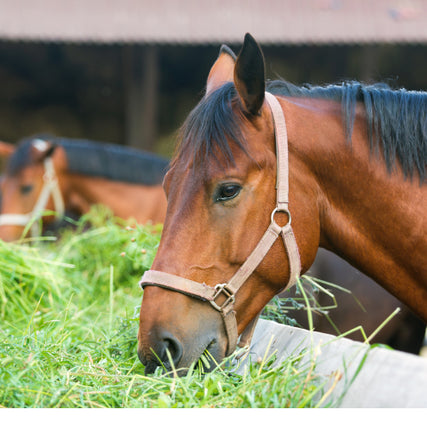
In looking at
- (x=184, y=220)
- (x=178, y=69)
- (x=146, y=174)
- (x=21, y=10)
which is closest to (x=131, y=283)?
(x=184, y=220)

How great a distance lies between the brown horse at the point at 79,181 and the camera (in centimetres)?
455

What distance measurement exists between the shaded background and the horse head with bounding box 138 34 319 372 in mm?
3628

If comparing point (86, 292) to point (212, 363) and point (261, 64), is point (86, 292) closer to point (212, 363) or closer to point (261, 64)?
point (212, 363)

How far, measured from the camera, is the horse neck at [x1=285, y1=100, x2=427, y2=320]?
1.62 metres

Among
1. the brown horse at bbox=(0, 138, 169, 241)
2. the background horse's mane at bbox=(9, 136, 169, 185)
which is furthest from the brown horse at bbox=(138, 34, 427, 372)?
the background horse's mane at bbox=(9, 136, 169, 185)

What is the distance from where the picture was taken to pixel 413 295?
1673 millimetres

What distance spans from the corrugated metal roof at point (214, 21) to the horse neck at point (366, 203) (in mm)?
4250

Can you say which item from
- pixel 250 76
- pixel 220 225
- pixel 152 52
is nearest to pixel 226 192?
pixel 220 225

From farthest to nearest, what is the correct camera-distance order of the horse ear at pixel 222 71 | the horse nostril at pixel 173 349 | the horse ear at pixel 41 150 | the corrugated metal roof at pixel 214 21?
1. the corrugated metal roof at pixel 214 21
2. the horse ear at pixel 41 150
3. the horse ear at pixel 222 71
4. the horse nostril at pixel 173 349

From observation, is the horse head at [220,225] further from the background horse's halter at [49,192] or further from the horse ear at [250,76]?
the background horse's halter at [49,192]

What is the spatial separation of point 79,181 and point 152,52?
243cm

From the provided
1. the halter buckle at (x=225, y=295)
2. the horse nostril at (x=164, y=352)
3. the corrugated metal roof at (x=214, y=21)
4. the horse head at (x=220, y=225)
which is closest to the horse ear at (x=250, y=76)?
the horse head at (x=220, y=225)

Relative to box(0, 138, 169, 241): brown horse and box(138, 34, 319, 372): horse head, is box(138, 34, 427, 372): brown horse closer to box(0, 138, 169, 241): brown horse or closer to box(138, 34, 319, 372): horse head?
box(138, 34, 319, 372): horse head

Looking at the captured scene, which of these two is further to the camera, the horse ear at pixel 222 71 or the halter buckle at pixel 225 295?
the horse ear at pixel 222 71
